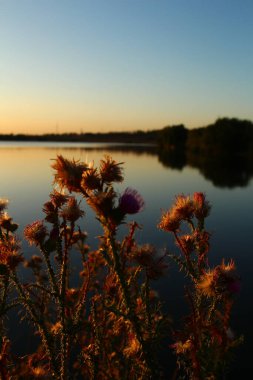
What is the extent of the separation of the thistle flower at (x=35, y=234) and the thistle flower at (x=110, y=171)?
0.84 m

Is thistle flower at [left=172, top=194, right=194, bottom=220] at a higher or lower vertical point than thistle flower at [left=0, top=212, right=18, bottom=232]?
higher

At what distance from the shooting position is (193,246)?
2.98 meters

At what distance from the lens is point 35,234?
2840mm

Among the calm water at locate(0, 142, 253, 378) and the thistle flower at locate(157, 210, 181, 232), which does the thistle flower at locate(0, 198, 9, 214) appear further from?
the thistle flower at locate(157, 210, 181, 232)

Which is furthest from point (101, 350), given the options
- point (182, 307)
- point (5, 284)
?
point (182, 307)

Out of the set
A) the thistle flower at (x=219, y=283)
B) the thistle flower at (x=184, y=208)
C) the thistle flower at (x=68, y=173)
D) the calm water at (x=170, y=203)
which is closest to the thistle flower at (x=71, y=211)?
the calm water at (x=170, y=203)

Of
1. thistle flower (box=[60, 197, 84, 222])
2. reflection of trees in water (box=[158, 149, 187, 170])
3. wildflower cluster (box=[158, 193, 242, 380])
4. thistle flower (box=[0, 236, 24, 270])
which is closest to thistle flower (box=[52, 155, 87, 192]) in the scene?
thistle flower (box=[60, 197, 84, 222])

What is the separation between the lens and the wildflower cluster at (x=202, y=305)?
1763 millimetres

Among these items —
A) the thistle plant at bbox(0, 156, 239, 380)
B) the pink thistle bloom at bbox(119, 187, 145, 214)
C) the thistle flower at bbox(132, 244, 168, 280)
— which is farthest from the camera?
the thistle flower at bbox(132, 244, 168, 280)

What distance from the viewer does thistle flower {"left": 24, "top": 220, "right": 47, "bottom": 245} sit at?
9.27ft

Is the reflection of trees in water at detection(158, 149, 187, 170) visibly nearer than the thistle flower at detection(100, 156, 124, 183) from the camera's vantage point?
No

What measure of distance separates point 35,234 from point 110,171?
2.94 ft

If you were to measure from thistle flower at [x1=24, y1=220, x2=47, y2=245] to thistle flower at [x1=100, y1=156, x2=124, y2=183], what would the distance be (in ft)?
2.76

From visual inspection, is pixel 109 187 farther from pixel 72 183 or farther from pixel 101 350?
pixel 101 350
